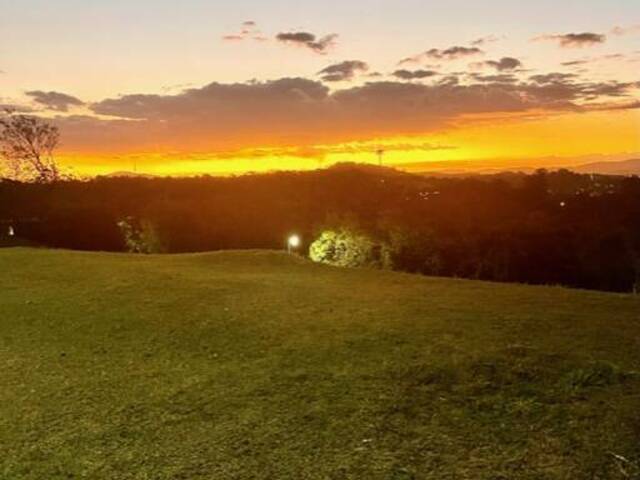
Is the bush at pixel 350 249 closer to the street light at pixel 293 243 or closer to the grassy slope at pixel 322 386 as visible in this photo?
the street light at pixel 293 243

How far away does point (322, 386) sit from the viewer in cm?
531

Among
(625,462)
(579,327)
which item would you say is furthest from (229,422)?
(579,327)

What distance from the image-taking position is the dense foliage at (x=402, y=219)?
22.6 metres

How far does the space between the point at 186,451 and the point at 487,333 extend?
3552mm

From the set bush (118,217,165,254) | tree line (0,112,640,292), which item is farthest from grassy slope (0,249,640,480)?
bush (118,217,165,254)

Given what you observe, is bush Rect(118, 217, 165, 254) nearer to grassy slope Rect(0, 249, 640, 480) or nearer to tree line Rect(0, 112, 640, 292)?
tree line Rect(0, 112, 640, 292)

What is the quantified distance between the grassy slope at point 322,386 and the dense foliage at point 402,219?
13.0 m

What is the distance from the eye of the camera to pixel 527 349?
603 cm

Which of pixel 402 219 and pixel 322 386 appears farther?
pixel 402 219

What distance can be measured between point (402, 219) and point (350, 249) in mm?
3589

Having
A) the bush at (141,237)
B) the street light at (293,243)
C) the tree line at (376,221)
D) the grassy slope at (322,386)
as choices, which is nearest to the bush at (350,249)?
the tree line at (376,221)

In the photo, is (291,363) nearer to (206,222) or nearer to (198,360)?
(198,360)

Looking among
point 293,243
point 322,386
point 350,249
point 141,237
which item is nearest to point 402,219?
point 350,249

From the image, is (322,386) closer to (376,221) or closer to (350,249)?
(350,249)
